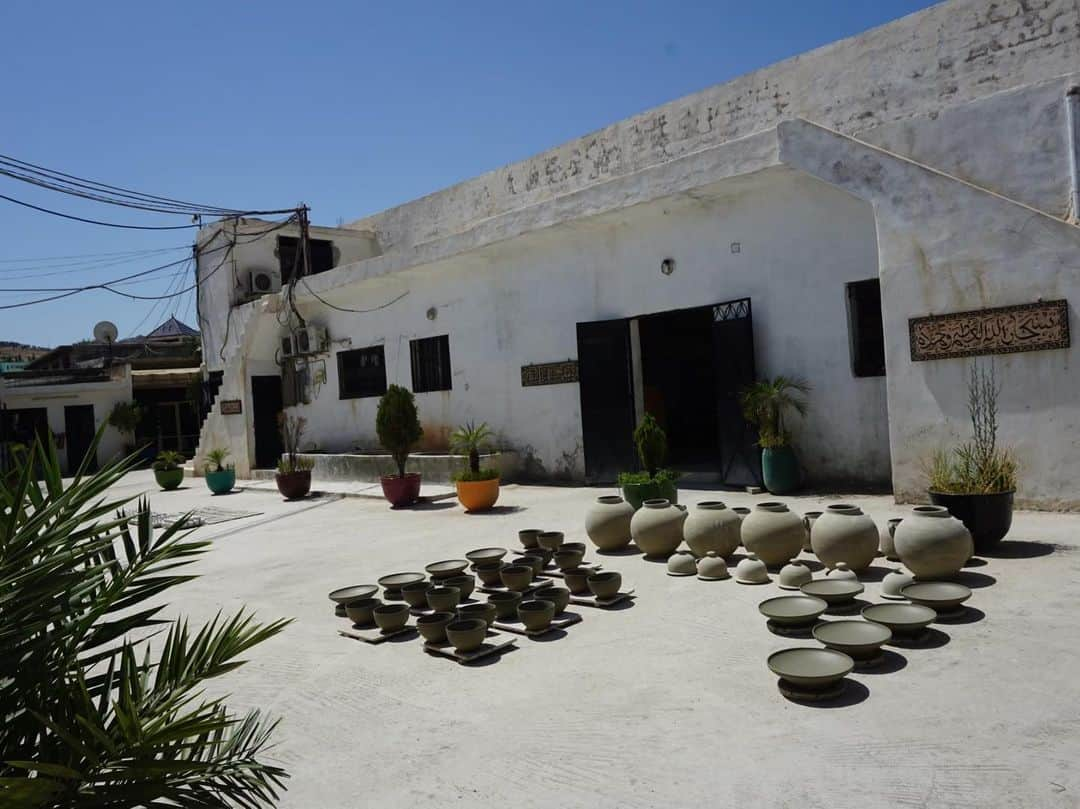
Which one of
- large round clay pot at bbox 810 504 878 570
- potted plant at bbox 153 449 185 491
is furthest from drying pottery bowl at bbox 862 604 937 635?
potted plant at bbox 153 449 185 491

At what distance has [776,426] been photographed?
363 inches

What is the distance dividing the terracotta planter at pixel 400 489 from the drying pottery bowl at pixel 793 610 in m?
7.39

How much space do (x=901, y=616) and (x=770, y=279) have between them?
607 cm

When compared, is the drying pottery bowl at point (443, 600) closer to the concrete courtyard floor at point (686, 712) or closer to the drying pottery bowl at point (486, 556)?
the concrete courtyard floor at point (686, 712)

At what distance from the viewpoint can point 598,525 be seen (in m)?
7.09

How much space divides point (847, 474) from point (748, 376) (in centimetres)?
164

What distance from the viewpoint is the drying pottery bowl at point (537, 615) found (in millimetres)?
4910

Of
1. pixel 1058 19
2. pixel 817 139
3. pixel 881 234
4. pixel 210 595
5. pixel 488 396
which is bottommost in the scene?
pixel 210 595

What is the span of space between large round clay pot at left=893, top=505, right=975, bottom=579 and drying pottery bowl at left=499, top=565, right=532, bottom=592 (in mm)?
2562

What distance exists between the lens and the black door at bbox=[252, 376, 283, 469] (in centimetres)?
1745

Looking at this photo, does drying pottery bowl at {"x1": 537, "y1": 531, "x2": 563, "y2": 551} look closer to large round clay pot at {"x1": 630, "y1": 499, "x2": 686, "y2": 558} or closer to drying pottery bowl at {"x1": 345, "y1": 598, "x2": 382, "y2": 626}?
large round clay pot at {"x1": 630, "y1": 499, "x2": 686, "y2": 558}

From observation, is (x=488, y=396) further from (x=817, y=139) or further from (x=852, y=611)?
(x=852, y=611)

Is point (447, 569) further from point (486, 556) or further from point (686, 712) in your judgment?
point (686, 712)

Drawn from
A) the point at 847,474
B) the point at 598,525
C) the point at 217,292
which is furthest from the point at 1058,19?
the point at 217,292
